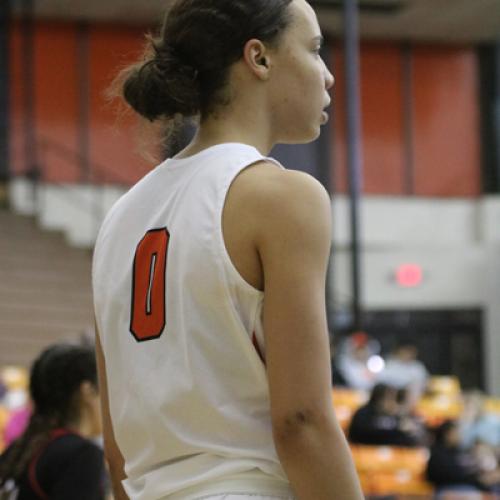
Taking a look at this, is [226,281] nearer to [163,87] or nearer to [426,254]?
[163,87]

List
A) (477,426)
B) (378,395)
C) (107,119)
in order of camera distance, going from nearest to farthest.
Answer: (378,395) < (477,426) < (107,119)

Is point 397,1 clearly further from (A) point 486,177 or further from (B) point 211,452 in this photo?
(B) point 211,452

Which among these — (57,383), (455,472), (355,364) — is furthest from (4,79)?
(57,383)

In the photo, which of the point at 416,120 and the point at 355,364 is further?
the point at 416,120

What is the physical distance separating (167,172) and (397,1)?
17.2m

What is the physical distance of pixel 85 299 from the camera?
575 inches

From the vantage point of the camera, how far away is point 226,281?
1597 mm

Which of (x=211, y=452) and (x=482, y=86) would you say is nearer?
(x=211, y=452)

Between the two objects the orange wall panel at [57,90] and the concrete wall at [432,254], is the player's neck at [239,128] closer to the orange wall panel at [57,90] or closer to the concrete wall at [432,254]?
the orange wall panel at [57,90]

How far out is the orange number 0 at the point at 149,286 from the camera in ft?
5.51

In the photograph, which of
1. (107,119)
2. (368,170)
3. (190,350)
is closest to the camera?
(190,350)

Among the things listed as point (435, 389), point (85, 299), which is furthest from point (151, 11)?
point (435, 389)

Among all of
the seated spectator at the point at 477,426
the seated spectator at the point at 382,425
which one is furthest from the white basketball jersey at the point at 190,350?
the seated spectator at the point at 477,426

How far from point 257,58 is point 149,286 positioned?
0.35m
